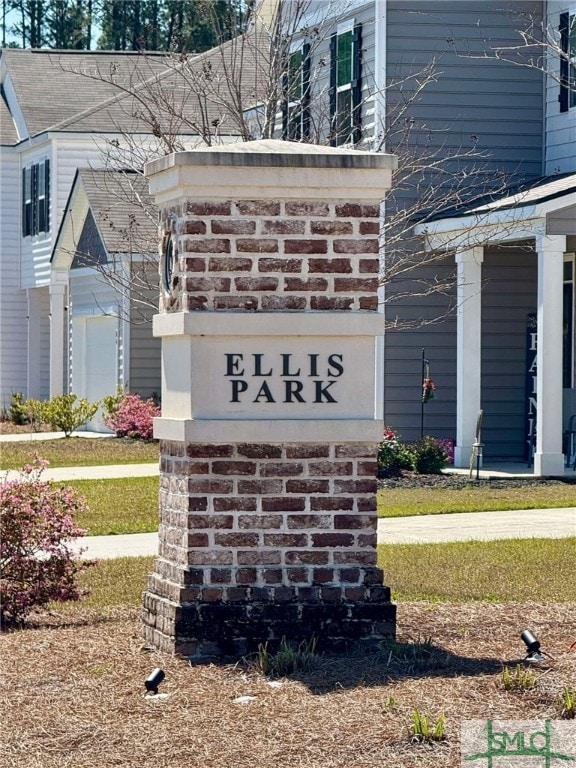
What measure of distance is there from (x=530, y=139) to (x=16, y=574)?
1301cm

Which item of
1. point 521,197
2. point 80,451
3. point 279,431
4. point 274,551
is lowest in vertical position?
point 80,451

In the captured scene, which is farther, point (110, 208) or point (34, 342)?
point (34, 342)

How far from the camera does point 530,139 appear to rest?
780 inches

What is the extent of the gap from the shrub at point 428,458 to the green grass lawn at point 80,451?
474 centimetres

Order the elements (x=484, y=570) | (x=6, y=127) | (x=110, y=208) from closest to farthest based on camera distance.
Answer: (x=484, y=570), (x=110, y=208), (x=6, y=127)

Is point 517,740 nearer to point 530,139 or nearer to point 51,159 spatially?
point 530,139

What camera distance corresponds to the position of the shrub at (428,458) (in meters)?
18.0

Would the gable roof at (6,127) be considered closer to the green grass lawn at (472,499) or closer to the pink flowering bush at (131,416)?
the pink flowering bush at (131,416)

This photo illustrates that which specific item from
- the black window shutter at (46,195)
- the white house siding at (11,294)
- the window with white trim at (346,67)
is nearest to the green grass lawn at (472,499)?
the window with white trim at (346,67)

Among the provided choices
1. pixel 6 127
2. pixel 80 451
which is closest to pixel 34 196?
pixel 6 127

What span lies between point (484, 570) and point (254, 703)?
464 centimetres

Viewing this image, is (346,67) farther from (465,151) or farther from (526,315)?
(526,315)

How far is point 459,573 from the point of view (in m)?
10.5

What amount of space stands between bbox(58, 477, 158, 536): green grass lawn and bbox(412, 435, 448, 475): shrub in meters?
3.25
